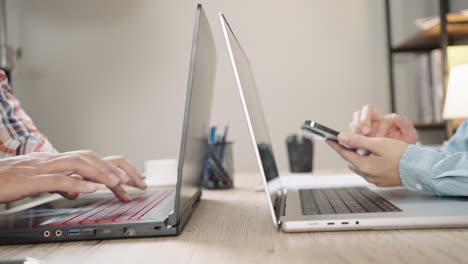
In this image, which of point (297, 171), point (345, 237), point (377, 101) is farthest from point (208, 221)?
point (377, 101)

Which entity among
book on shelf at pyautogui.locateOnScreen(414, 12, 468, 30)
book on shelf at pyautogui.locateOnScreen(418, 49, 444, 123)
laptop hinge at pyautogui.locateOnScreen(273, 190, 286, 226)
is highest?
book on shelf at pyautogui.locateOnScreen(414, 12, 468, 30)

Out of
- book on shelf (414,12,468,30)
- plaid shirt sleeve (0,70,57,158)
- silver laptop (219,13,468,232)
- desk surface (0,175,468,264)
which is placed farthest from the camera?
book on shelf (414,12,468,30)

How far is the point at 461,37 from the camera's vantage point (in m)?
2.06

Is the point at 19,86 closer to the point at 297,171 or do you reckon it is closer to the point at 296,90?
the point at 296,90

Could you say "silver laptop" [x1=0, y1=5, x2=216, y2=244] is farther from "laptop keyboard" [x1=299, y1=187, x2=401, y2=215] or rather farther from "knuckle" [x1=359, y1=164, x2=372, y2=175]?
"knuckle" [x1=359, y1=164, x2=372, y2=175]

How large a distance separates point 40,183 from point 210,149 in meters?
0.61

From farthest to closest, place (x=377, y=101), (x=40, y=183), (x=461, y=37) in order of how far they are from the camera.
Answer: (x=377, y=101), (x=461, y=37), (x=40, y=183)

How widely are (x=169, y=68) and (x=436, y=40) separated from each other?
149 centimetres

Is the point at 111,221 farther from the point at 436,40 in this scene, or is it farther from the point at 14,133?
the point at 436,40

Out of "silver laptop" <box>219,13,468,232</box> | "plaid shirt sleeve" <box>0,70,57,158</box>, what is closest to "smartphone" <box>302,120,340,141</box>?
"silver laptop" <box>219,13,468,232</box>

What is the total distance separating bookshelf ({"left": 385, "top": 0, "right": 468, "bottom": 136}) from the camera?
1.89 m

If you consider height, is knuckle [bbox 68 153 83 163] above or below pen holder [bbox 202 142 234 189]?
above

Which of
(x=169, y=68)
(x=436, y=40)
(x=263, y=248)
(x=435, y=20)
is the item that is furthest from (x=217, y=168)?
(x=436, y=40)

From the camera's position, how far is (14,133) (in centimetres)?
135
